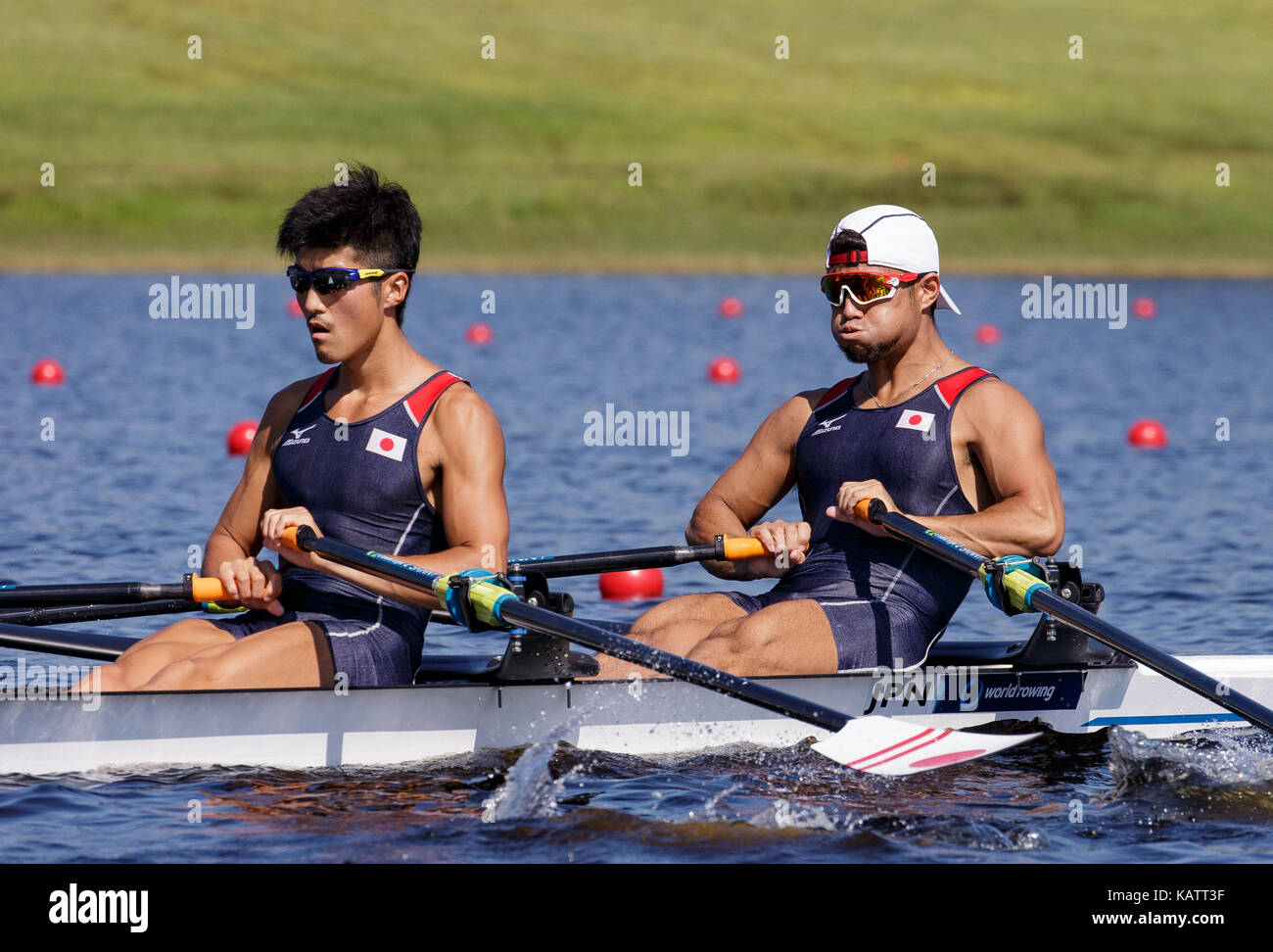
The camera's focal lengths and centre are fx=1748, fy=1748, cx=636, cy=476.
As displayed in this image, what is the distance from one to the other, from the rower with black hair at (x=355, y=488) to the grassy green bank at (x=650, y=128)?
120ft

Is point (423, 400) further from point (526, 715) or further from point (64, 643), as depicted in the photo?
point (64, 643)

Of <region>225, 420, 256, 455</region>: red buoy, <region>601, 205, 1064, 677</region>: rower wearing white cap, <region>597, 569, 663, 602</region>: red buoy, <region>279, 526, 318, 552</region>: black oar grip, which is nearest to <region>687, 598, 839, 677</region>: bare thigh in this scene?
<region>601, 205, 1064, 677</region>: rower wearing white cap

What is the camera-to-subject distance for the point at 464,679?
6.80m

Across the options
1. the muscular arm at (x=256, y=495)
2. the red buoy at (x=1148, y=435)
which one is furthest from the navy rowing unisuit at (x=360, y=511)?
the red buoy at (x=1148, y=435)

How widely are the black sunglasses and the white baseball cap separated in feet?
5.99

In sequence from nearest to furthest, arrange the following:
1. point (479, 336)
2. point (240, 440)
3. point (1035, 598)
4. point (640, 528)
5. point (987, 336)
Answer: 1. point (1035, 598)
2. point (640, 528)
3. point (240, 440)
4. point (479, 336)
5. point (987, 336)

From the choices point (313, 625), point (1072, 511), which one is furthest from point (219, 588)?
point (1072, 511)

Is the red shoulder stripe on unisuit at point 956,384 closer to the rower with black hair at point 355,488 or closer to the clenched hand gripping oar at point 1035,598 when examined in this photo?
the clenched hand gripping oar at point 1035,598

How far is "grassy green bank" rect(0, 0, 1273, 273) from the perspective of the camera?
47.8m

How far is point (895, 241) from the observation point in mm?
7000

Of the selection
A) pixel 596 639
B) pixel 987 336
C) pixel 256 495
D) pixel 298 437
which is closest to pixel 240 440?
pixel 256 495

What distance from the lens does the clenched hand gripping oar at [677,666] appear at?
6.13 m

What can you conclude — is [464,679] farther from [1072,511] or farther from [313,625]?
[1072,511]

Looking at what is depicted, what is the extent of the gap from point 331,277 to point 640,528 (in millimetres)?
6636
